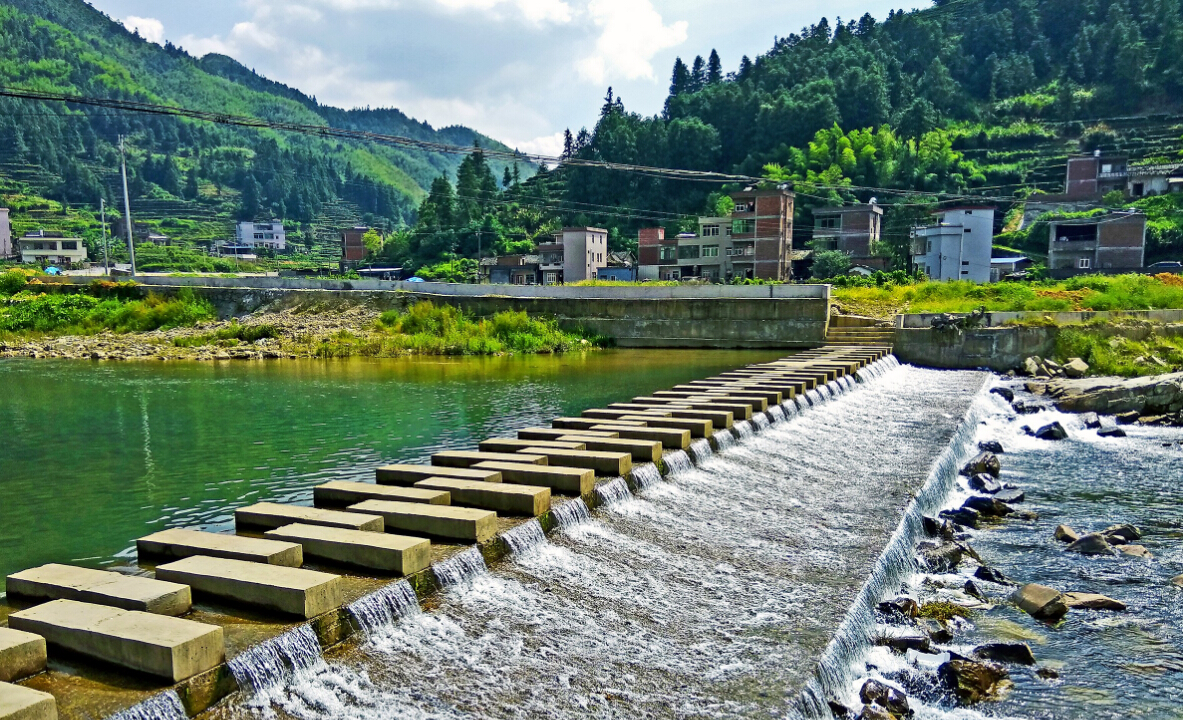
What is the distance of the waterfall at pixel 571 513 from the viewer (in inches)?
387

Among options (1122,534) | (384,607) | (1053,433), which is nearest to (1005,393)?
(1053,433)

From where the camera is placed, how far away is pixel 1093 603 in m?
10.1

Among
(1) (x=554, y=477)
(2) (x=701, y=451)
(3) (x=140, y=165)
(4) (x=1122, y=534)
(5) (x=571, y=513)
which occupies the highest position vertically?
(3) (x=140, y=165)

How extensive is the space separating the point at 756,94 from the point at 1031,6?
184 feet

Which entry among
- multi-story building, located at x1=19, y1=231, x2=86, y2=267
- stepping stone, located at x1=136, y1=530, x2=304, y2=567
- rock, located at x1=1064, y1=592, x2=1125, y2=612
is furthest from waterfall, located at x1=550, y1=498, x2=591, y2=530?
multi-story building, located at x1=19, y1=231, x2=86, y2=267

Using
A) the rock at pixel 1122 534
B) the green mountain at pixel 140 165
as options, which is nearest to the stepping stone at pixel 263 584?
the rock at pixel 1122 534

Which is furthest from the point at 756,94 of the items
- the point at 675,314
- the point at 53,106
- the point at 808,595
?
the point at 53,106

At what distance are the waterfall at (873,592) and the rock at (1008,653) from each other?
1.16 meters

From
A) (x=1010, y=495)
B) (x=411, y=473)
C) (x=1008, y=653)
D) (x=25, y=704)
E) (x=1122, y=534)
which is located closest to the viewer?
(x=25, y=704)

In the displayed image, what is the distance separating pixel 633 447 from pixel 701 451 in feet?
5.20

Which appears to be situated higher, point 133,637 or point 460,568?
point 133,637

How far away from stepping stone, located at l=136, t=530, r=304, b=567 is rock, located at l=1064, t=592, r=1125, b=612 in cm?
898

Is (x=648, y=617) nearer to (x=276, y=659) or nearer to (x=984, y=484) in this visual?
(x=276, y=659)

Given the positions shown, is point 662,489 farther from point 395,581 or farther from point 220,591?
point 220,591
